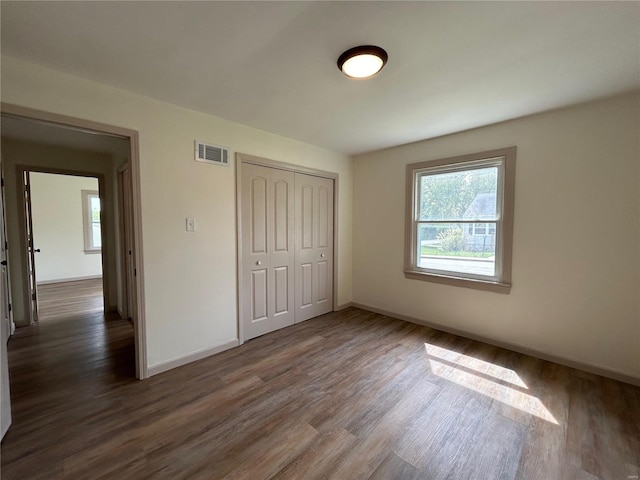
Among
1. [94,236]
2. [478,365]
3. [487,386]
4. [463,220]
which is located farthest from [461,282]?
[94,236]

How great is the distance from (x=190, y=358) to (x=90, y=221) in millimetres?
6007

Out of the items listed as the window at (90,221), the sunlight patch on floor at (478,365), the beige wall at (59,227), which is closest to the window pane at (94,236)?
the window at (90,221)

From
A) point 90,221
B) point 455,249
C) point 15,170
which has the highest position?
point 15,170

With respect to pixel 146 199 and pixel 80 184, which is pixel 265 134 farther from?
pixel 80 184

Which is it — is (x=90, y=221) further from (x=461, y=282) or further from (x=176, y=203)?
(x=461, y=282)

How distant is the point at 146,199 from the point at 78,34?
1148 millimetres

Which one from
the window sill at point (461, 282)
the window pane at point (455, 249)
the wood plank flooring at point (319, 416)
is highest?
the window pane at point (455, 249)

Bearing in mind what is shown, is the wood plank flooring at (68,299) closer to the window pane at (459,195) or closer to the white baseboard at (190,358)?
the white baseboard at (190,358)

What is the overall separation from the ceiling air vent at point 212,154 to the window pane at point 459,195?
2.47 m

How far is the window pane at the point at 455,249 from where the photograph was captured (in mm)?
3043

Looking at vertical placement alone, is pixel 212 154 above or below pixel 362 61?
below

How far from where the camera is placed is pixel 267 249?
3248mm

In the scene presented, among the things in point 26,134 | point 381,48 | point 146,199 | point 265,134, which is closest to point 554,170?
point 381,48

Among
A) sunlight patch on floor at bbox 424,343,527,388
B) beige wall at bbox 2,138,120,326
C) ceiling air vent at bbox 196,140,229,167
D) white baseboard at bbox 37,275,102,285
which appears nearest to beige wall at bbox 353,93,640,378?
sunlight patch on floor at bbox 424,343,527,388
